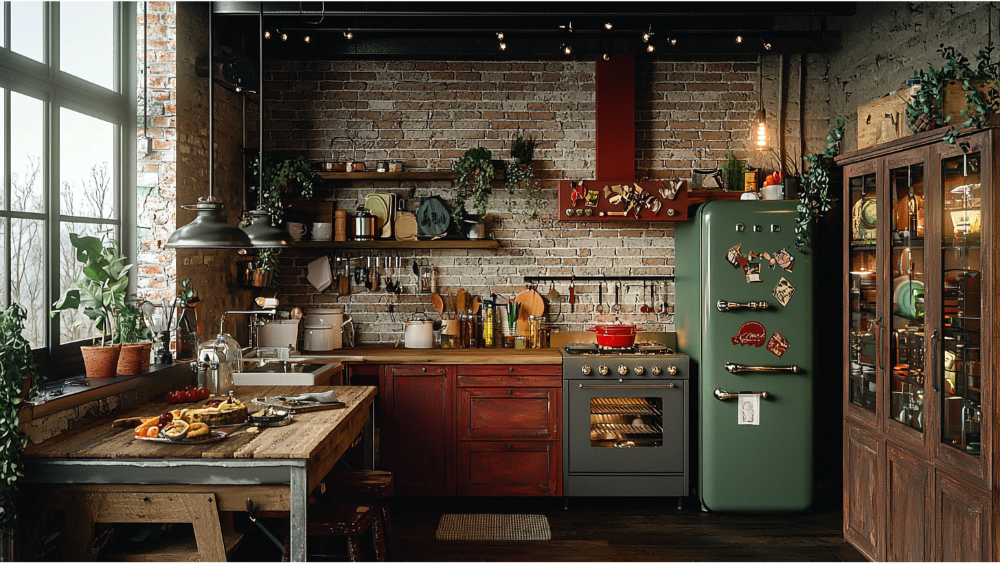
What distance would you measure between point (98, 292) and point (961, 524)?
13.3 feet

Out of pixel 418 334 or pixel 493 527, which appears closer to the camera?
pixel 493 527

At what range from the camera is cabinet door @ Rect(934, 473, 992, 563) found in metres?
2.61

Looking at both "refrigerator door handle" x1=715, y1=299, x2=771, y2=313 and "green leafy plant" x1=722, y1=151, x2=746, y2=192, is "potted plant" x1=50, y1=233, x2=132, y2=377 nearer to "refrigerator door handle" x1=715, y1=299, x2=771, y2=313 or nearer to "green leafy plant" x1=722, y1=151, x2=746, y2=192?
"refrigerator door handle" x1=715, y1=299, x2=771, y2=313

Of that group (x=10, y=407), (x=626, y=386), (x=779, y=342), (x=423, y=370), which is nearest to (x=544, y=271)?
(x=626, y=386)

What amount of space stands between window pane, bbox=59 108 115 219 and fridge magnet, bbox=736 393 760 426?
4.02 meters

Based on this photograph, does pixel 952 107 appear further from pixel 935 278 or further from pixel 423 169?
pixel 423 169

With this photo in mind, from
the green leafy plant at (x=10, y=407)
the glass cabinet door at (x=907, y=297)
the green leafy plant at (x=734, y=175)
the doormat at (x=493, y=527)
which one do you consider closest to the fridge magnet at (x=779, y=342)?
the glass cabinet door at (x=907, y=297)

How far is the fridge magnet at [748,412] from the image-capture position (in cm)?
428

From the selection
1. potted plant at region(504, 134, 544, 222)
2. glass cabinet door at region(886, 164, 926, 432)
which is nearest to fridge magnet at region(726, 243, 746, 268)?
glass cabinet door at region(886, 164, 926, 432)

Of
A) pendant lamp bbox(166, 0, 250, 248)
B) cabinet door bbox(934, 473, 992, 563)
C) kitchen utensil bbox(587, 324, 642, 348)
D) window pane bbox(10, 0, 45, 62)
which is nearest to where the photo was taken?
cabinet door bbox(934, 473, 992, 563)

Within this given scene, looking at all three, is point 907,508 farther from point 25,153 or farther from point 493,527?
point 25,153

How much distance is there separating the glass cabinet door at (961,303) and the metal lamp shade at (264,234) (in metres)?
3.05

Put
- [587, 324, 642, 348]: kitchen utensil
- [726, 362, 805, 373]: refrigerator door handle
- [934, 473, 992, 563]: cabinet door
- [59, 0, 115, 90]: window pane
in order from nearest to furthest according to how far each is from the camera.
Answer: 1. [934, 473, 992, 563]: cabinet door
2. [59, 0, 115, 90]: window pane
3. [726, 362, 805, 373]: refrigerator door handle
4. [587, 324, 642, 348]: kitchen utensil

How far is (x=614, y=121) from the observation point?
194 inches
